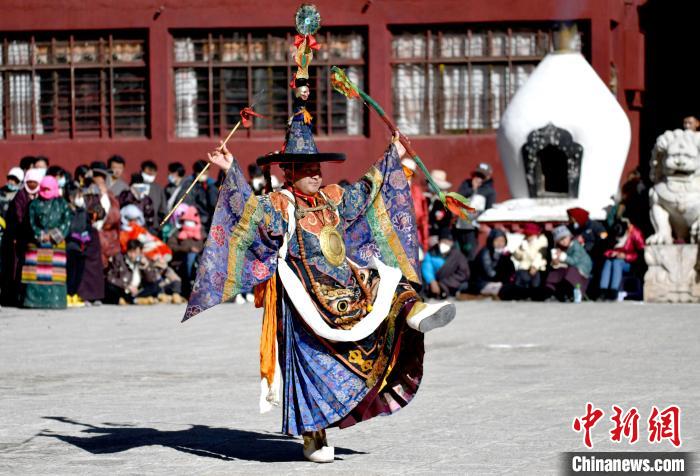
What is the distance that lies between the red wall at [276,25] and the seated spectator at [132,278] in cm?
720

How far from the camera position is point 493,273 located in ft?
66.3

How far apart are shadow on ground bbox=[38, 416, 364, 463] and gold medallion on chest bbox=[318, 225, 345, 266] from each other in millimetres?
1019

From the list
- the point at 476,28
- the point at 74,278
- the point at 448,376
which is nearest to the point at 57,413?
the point at 448,376

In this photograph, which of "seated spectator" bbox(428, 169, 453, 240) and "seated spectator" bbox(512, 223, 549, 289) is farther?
"seated spectator" bbox(428, 169, 453, 240)

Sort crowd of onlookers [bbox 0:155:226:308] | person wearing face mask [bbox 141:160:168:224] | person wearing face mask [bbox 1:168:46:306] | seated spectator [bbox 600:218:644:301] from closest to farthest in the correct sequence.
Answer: crowd of onlookers [bbox 0:155:226:308]
person wearing face mask [bbox 1:168:46:306]
seated spectator [bbox 600:218:644:301]
person wearing face mask [bbox 141:160:168:224]

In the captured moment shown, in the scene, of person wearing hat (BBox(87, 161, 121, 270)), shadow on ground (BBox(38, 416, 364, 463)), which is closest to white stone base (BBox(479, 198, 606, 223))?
person wearing hat (BBox(87, 161, 121, 270))

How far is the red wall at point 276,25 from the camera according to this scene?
26.7 m

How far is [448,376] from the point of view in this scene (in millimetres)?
12242

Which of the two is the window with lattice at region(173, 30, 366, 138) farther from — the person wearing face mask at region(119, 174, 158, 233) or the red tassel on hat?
the red tassel on hat

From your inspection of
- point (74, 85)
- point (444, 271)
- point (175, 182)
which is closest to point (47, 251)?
point (175, 182)

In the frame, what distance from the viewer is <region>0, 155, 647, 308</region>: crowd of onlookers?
19031mm

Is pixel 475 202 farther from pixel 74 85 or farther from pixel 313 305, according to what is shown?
pixel 313 305

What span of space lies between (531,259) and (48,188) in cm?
568

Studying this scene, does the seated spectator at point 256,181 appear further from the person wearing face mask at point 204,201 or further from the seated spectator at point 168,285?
the seated spectator at point 168,285
